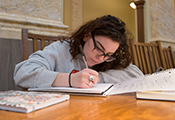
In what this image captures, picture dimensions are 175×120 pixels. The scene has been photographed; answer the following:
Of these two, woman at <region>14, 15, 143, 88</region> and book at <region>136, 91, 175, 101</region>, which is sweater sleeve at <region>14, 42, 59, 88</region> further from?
book at <region>136, 91, 175, 101</region>

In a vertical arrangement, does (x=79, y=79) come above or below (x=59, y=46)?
below

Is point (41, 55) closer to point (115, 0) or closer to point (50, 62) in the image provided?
point (50, 62)

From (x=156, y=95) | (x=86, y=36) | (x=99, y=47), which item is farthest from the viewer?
(x=86, y=36)

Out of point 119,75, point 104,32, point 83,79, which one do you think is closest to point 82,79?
point 83,79

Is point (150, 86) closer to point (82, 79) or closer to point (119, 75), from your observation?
point (82, 79)

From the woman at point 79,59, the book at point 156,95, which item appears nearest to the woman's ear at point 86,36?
the woman at point 79,59

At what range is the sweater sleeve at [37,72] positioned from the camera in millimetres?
617

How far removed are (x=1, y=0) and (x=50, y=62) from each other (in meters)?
0.74

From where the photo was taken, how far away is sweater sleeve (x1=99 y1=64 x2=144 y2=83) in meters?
0.90

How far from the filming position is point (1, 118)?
253 millimetres

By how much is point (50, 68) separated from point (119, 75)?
40cm

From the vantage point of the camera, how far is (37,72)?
65 centimetres

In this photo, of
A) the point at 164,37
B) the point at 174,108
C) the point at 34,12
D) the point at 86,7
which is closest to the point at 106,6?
the point at 86,7

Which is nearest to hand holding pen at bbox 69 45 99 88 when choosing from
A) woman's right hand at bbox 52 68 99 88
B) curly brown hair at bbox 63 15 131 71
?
woman's right hand at bbox 52 68 99 88
